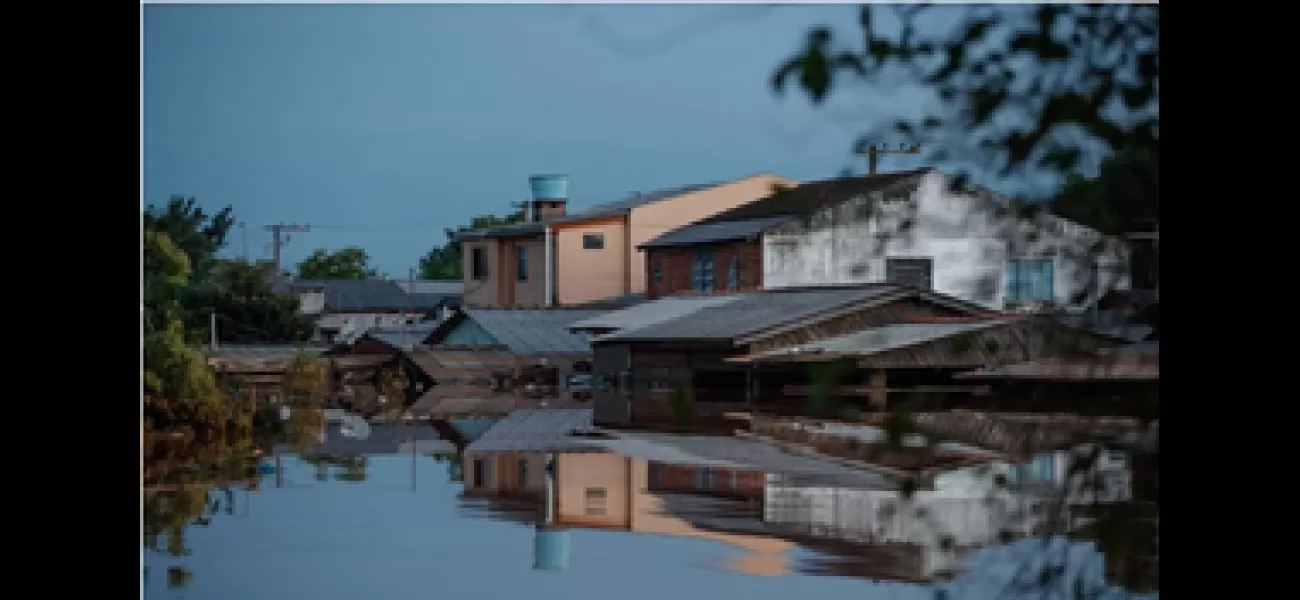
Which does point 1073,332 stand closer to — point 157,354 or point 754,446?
point 754,446

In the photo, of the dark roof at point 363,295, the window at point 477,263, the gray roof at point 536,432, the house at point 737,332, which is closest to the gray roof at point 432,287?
the dark roof at point 363,295

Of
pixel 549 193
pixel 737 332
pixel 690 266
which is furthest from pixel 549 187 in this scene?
pixel 737 332

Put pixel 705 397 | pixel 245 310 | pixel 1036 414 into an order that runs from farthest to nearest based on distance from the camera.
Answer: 1. pixel 245 310
2. pixel 705 397
3. pixel 1036 414

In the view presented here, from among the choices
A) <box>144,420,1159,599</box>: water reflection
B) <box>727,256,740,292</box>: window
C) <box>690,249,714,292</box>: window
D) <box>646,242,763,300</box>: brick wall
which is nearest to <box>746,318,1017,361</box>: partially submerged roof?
<box>646,242,763,300</box>: brick wall

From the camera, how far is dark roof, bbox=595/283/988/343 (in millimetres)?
26078

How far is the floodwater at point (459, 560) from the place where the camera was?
26.7 feet

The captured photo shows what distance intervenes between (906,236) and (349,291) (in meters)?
49.9

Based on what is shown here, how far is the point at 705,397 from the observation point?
25.9 meters

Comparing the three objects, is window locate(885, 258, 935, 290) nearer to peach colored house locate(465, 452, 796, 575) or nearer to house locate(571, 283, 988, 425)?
house locate(571, 283, 988, 425)

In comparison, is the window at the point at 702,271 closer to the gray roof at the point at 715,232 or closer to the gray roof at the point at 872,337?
the gray roof at the point at 715,232

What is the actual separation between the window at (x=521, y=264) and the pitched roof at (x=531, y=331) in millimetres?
6131

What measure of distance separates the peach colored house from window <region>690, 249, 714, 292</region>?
56.2 ft

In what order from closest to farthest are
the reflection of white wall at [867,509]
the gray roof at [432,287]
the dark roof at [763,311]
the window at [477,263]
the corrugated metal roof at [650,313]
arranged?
the reflection of white wall at [867,509] < the dark roof at [763,311] < the corrugated metal roof at [650,313] < the window at [477,263] < the gray roof at [432,287]
